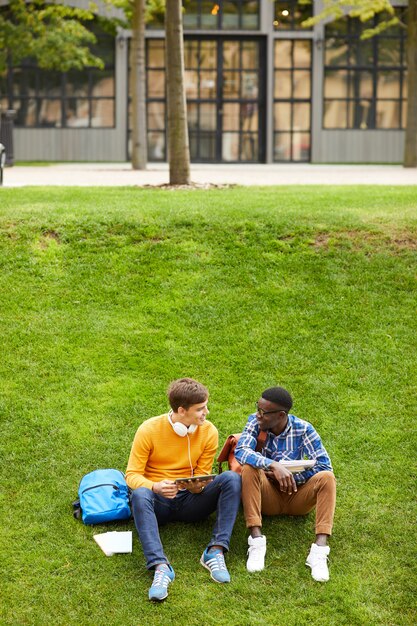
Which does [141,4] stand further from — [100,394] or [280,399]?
[280,399]

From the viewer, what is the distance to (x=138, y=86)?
2469cm

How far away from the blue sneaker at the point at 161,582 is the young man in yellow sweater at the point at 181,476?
0.15 feet

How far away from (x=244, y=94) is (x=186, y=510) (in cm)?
2975

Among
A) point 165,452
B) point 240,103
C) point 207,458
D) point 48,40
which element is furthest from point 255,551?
point 240,103

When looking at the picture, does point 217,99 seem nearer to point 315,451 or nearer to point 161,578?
point 315,451

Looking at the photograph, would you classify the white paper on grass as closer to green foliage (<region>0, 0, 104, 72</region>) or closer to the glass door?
green foliage (<region>0, 0, 104, 72</region>)

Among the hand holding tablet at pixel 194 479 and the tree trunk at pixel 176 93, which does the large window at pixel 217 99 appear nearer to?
the tree trunk at pixel 176 93

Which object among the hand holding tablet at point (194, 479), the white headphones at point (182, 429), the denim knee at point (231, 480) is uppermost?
the white headphones at point (182, 429)

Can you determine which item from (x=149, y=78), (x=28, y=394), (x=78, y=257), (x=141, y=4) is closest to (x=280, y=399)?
(x=28, y=394)

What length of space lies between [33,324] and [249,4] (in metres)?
26.6

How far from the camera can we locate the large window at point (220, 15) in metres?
33.3

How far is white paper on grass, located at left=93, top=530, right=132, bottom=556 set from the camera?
606 cm

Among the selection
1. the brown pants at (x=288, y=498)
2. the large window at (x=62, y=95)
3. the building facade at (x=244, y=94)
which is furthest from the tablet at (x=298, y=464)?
the large window at (x=62, y=95)

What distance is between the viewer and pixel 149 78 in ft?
112
